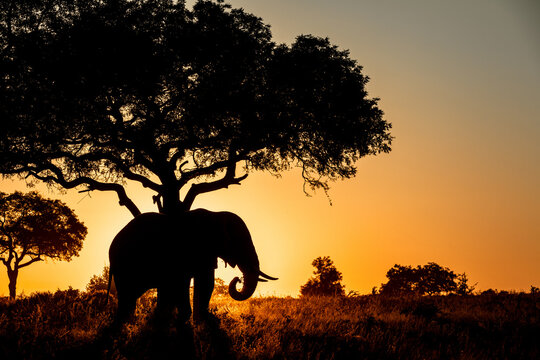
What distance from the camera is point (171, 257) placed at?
26.4ft

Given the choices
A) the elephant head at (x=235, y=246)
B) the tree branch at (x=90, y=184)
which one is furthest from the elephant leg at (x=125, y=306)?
the tree branch at (x=90, y=184)

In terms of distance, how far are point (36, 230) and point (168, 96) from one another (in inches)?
1046

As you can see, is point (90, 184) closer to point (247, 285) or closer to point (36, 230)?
point (247, 285)

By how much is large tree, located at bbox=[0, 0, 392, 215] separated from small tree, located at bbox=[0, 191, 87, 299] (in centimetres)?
2058

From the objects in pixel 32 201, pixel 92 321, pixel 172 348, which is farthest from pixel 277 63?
pixel 32 201

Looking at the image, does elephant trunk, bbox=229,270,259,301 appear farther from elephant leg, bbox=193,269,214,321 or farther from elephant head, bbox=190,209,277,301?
elephant leg, bbox=193,269,214,321

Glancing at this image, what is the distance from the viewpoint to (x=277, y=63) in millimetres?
16359

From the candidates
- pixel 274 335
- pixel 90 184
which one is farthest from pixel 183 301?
pixel 90 184

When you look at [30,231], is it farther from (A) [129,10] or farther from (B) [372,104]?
(B) [372,104]

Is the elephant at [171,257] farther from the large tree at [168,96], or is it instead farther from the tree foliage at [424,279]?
the tree foliage at [424,279]

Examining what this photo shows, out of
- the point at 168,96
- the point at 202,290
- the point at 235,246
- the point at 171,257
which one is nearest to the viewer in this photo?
the point at 171,257

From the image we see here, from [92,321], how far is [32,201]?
→ 3157 cm

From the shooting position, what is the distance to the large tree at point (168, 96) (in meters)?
14.9

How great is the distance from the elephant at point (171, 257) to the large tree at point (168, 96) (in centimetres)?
604
